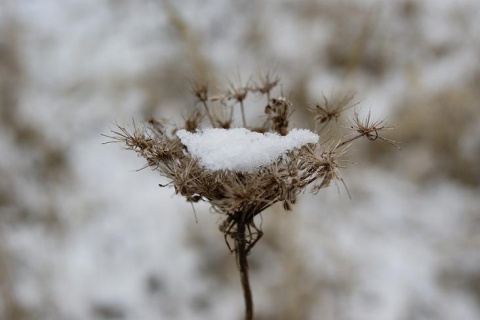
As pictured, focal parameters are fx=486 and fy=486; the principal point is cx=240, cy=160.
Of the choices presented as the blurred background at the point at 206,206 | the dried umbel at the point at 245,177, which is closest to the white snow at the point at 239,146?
the dried umbel at the point at 245,177

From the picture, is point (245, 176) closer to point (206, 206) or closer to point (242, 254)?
point (242, 254)

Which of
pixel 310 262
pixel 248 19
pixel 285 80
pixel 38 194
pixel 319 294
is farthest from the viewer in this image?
pixel 248 19

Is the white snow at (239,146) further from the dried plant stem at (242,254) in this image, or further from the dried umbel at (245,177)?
the dried plant stem at (242,254)

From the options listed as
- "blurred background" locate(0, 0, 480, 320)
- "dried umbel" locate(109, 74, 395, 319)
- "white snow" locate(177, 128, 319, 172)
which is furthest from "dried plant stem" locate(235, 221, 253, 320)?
"blurred background" locate(0, 0, 480, 320)

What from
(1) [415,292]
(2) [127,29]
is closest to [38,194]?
(2) [127,29]

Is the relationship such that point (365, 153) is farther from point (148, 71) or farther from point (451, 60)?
point (148, 71)

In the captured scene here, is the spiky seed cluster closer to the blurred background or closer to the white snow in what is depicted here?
the white snow

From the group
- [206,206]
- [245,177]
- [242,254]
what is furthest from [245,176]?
[206,206]
